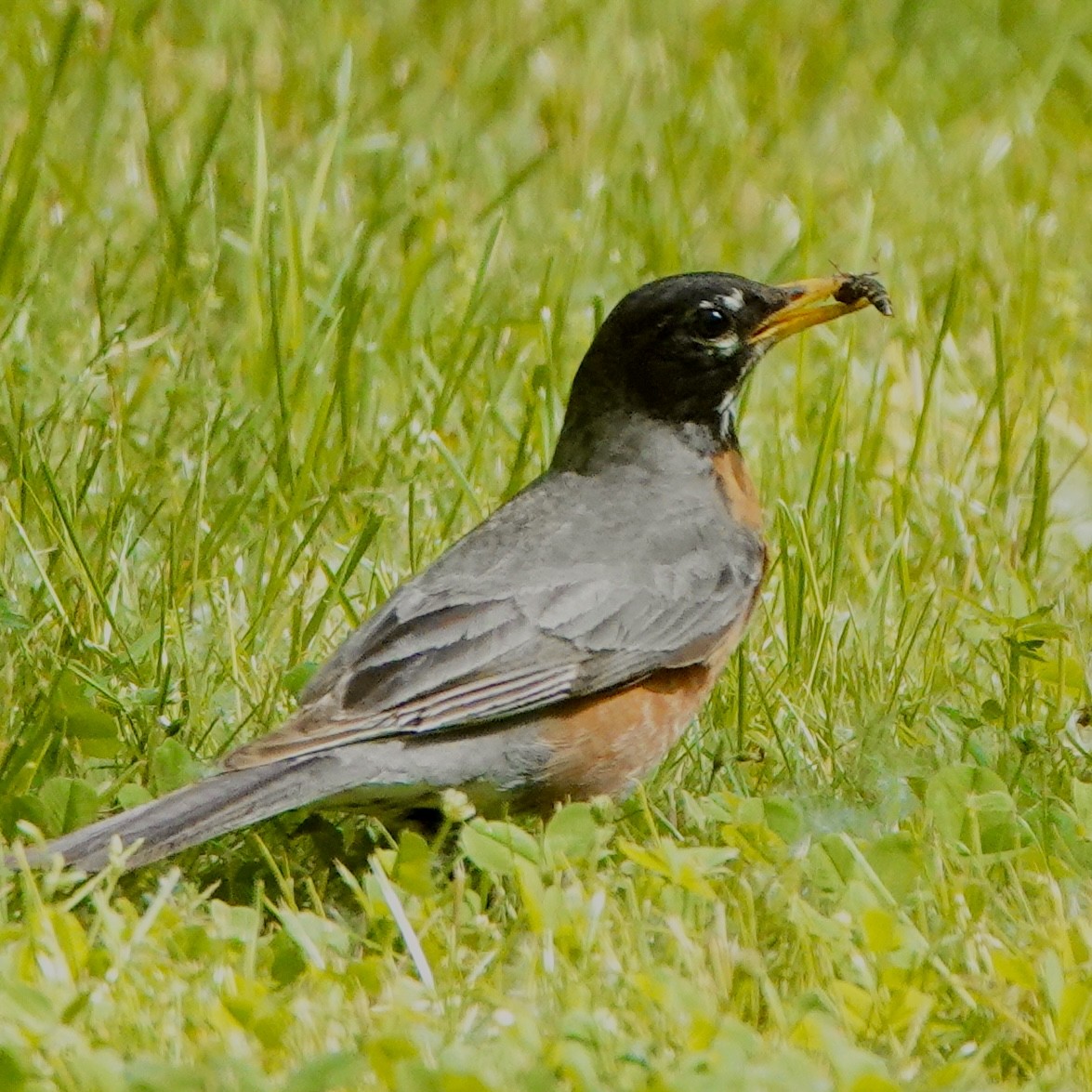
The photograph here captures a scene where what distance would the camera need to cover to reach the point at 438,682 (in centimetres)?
414

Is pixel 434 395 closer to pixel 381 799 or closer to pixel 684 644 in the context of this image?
pixel 684 644

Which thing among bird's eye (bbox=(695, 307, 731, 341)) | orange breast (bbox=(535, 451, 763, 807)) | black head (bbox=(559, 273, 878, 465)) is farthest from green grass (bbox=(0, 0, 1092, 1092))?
bird's eye (bbox=(695, 307, 731, 341))

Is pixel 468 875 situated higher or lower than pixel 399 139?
lower

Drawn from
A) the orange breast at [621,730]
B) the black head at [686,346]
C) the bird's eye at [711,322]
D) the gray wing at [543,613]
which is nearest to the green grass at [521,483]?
the orange breast at [621,730]

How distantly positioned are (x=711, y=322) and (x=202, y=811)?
5.90 feet

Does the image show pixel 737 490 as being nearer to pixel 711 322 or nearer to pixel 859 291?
pixel 711 322

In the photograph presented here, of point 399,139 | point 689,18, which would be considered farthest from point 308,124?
point 689,18

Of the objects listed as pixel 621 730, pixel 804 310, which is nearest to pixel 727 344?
pixel 804 310

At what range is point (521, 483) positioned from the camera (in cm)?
564

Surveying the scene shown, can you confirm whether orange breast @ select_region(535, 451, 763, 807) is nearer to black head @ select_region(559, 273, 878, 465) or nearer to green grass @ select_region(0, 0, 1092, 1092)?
green grass @ select_region(0, 0, 1092, 1092)

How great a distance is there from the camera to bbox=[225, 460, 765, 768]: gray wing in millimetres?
4090

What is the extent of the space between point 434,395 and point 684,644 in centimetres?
170

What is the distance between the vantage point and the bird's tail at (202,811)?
366 centimetres

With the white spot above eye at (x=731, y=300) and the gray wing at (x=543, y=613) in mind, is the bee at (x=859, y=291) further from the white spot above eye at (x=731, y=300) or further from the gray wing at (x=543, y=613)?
the gray wing at (x=543, y=613)
